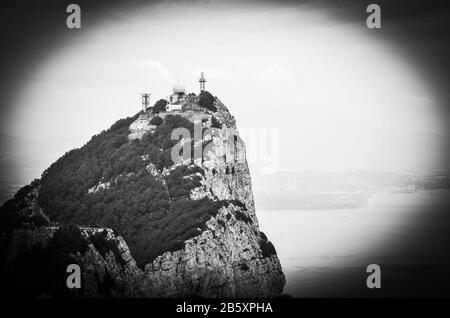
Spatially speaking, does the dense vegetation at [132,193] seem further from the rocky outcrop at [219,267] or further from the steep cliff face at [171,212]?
the rocky outcrop at [219,267]

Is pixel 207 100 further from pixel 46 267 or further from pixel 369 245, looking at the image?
pixel 46 267

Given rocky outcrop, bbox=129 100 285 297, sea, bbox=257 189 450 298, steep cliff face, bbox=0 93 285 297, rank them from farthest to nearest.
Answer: sea, bbox=257 189 450 298 < rocky outcrop, bbox=129 100 285 297 < steep cliff face, bbox=0 93 285 297

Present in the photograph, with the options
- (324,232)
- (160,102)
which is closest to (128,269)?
(160,102)

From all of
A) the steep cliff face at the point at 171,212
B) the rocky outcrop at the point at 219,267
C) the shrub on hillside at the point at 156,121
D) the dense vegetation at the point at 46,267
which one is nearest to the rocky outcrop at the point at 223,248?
the rocky outcrop at the point at 219,267

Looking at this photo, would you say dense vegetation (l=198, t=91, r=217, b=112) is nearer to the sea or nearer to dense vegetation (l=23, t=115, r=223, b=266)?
dense vegetation (l=23, t=115, r=223, b=266)

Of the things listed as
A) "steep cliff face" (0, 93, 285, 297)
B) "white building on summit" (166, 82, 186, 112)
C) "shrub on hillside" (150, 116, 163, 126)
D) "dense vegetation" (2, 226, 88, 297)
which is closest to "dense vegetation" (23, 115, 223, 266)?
"steep cliff face" (0, 93, 285, 297)
